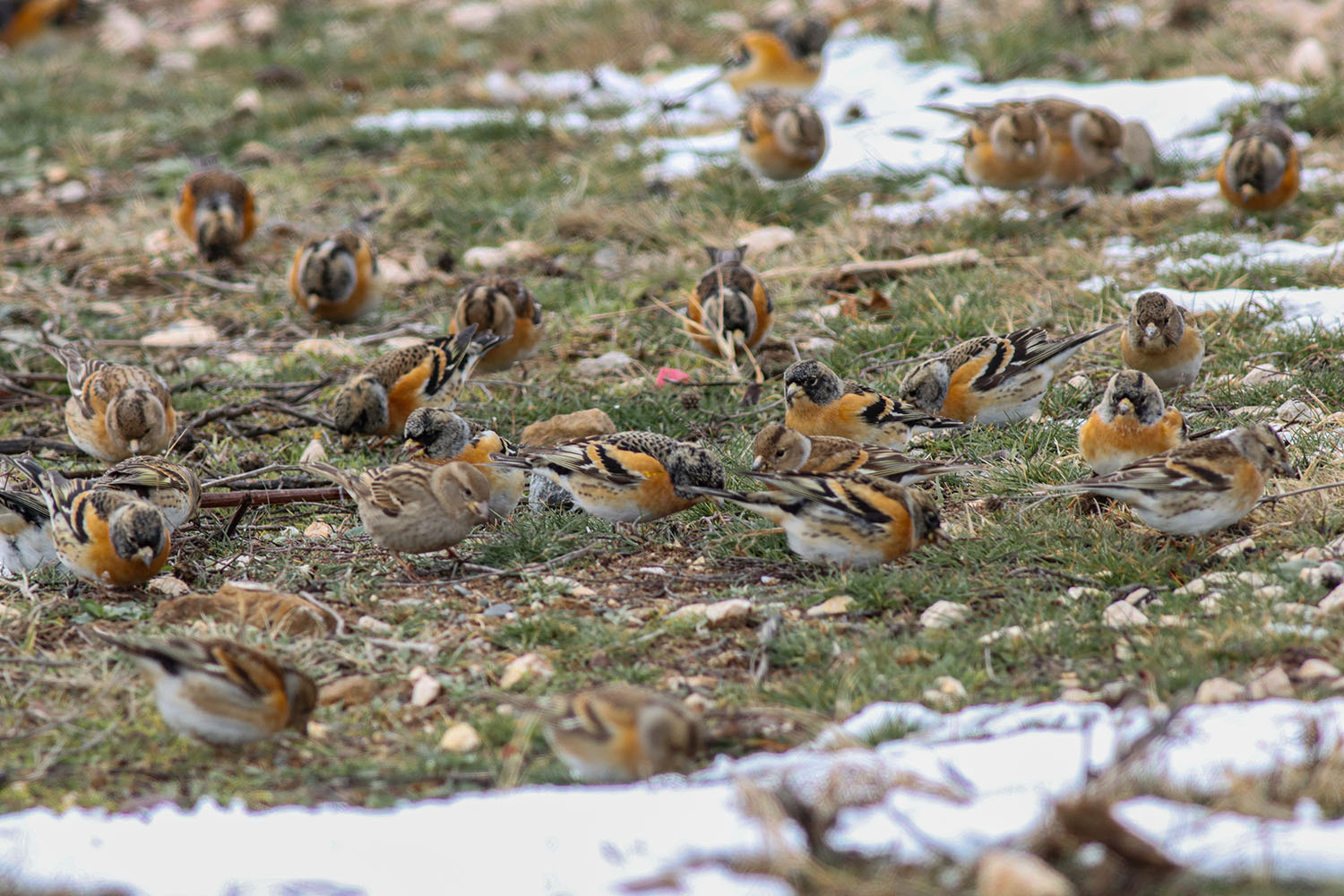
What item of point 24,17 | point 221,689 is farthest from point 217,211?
point 24,17

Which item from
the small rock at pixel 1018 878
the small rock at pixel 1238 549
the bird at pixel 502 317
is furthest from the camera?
the bird at pixel 502 317

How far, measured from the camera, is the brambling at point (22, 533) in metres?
6.12

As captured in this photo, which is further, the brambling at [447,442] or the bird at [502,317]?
the bird at [502,317]

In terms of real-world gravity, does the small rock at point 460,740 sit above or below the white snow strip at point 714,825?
below

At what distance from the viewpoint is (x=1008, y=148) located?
1072 centimetres

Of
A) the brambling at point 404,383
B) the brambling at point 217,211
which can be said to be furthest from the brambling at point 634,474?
the brambling at point 217,211

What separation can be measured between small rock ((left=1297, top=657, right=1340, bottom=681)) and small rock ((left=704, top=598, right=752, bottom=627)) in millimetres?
1976

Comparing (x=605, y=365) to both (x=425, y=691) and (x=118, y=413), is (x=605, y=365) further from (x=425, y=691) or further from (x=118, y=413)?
(x=425, y=691)

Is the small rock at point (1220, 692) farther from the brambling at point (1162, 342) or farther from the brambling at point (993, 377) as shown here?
the brambling at point (1162, 342)

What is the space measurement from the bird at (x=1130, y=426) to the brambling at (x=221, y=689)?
11.9 ft

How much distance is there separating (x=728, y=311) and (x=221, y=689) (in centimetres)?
464

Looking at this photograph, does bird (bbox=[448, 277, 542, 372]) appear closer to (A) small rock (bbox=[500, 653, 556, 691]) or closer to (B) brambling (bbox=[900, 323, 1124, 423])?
(B) brambling (bbox=[900, 323, 1124, 423])

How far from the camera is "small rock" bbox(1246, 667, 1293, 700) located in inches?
162

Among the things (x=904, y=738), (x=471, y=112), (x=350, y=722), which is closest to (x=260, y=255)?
(x=471, y=112)
